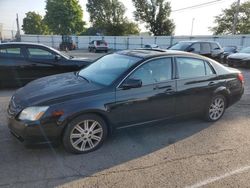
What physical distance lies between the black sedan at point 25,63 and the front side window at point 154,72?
451 centimetres

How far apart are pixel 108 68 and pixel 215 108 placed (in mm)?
2444

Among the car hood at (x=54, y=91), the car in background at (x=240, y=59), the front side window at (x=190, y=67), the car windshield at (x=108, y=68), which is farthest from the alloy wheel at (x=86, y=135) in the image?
the car in background at (x=240, y=59)

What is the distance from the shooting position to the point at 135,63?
398 centimetres

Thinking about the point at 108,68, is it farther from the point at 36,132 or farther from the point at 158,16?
the point at 158,16

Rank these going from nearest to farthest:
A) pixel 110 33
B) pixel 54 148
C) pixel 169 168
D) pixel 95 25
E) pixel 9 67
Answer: pixel 169 168, pixel 54 148, pixel 9 67, pixel 110 33, pixel 95 25

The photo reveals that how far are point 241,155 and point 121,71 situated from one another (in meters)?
2.32

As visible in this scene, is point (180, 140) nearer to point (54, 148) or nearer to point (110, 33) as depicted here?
point (54, 148)

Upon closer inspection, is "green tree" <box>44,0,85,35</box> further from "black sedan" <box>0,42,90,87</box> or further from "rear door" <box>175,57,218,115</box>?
"rear door" <box>175,57,218,115</box>

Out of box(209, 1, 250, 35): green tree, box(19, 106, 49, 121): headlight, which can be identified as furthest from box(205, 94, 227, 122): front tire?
box(209, 1, 250, 35): green tree

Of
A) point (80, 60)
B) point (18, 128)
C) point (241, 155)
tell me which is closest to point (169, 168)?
point (241, 155)

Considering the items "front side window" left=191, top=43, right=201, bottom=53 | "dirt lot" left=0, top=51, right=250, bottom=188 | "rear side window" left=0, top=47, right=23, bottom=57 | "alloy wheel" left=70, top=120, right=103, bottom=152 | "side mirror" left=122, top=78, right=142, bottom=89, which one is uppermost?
"front side window" left=191, top=43, right=201, bottom=53

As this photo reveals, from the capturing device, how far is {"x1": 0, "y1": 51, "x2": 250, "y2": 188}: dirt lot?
3004 millimetres

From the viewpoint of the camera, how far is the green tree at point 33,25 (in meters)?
70.8

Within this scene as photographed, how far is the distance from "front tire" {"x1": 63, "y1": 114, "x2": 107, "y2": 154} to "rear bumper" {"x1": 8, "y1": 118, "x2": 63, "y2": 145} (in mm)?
157
